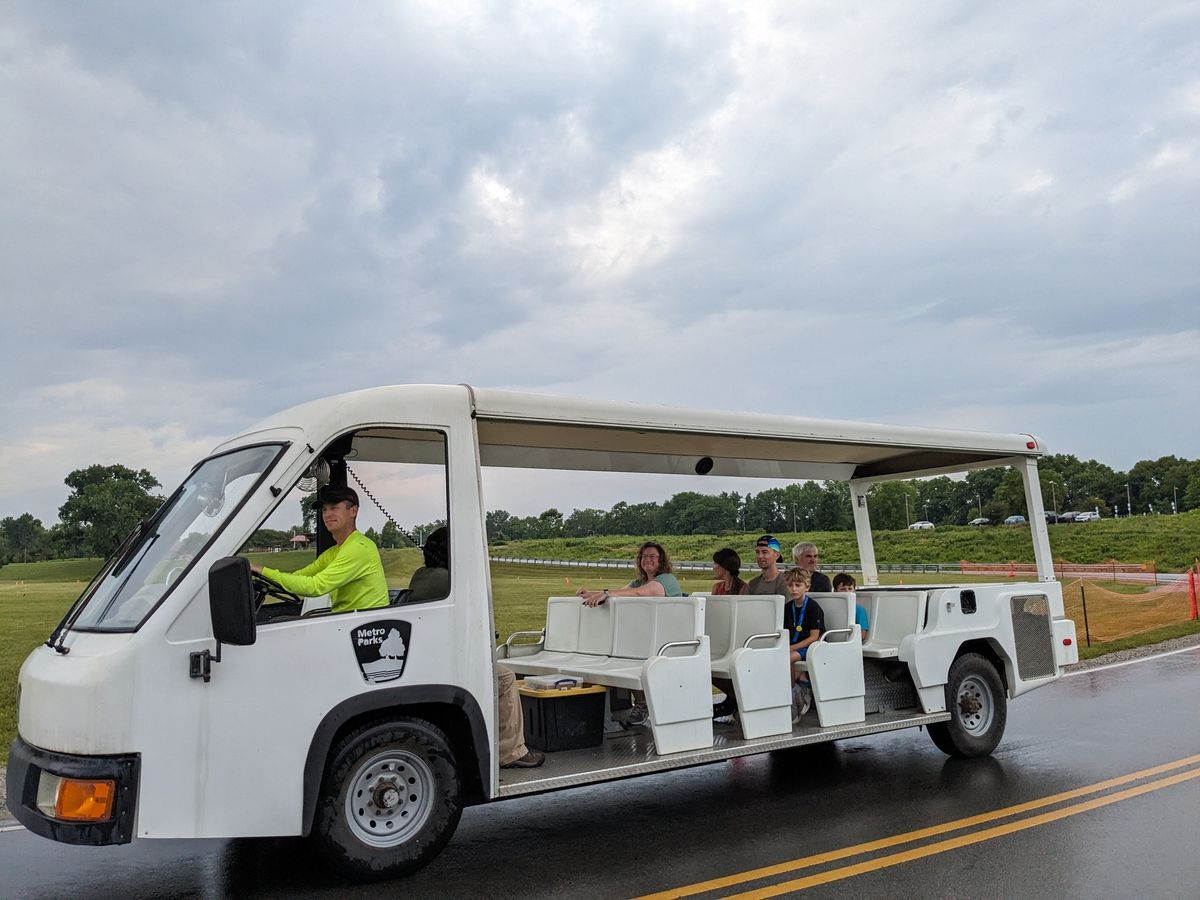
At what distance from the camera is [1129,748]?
8.02 metres

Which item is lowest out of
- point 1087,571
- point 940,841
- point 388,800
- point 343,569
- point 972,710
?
point 940,841

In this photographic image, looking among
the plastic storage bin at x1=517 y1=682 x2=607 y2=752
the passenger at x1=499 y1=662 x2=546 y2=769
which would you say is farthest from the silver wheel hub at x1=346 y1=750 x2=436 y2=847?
the plastic storage bin at x1=517 y1=682 x2=607 y2=752

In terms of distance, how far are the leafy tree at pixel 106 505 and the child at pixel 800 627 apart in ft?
65.3

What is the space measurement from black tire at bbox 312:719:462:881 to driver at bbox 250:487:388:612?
2.22 ft

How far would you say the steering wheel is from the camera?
5.13 meters

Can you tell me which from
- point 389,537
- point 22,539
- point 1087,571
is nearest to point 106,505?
point 389,537

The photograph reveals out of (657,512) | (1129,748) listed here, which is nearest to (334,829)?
(657,512)

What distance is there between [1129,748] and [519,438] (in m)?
5.47

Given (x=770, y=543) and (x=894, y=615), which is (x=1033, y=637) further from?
(x=770, y=543)

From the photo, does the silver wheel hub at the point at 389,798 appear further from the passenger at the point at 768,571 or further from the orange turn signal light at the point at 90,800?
the passenger at the point at 768,571

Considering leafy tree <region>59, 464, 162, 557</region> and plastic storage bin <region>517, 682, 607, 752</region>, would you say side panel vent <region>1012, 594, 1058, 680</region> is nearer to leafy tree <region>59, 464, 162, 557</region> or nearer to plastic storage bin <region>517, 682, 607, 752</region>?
plastic storage bin <region>517, 682, 607, 752</region>

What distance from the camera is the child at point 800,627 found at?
7609 mm

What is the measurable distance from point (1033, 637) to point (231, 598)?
267 inches

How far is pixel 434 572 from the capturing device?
5.52 meters
